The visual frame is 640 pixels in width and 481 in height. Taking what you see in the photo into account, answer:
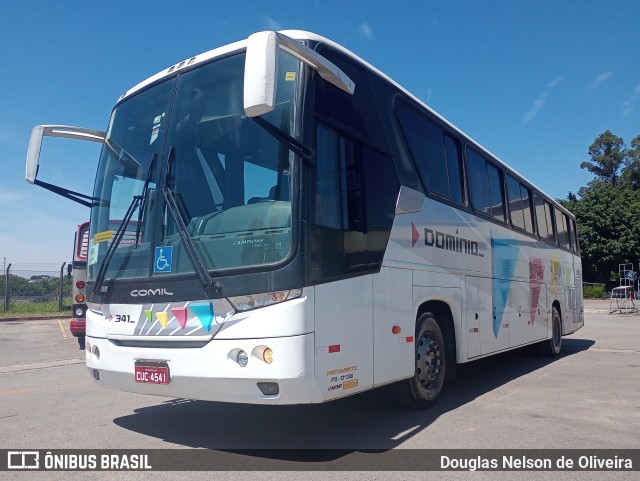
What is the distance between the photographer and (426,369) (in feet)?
22.2

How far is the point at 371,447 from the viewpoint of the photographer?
17.4ft

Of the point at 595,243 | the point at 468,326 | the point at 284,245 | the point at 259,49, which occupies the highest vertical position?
the point at 595,243

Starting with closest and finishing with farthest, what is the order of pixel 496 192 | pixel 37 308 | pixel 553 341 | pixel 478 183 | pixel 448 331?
1. pixel 448 331
2. pixel 478 183
3. pixel 496 192
4. pixel 553 341
5. pixel 37 308

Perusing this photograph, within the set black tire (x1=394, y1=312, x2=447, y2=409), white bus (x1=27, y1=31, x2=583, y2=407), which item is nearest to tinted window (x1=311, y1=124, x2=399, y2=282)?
white bus (x1=27, y1=31, x2=583, y2=407)

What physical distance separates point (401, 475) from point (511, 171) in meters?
7.36

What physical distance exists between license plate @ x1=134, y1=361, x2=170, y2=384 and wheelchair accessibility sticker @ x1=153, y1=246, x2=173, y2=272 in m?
0.81

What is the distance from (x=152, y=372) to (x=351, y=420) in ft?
7.61

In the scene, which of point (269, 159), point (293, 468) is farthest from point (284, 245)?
point (293, 468)

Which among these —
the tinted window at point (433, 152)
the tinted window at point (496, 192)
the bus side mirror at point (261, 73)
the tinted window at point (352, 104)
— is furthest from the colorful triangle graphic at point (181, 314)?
the tinted window at point (496, 192)

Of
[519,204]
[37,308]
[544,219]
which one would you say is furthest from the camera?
[37,308]

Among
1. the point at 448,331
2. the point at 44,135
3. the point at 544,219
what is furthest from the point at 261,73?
the point at 544,219

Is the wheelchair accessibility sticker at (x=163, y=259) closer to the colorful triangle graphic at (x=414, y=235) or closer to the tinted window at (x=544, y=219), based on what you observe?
the colorful triangle graphic at (x=414, y=235)

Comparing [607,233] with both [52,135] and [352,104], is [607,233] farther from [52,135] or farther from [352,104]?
[52,135]

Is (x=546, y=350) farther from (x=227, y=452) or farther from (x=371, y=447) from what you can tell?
(x=227, y=452)
